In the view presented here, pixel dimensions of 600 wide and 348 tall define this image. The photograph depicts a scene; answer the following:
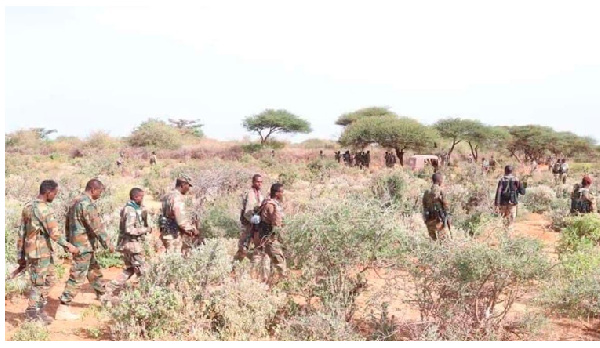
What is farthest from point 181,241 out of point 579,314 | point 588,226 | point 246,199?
point 588,226

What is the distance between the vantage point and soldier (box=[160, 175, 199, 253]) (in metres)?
7.70

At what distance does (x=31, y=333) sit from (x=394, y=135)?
31653mm

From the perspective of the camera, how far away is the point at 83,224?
21.8 feet

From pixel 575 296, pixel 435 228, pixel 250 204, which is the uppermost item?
pixel 250 204

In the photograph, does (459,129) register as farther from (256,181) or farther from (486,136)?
(256,181)

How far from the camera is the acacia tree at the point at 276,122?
45.6 meters

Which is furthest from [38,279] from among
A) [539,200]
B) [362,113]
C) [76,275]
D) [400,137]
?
[362,113]

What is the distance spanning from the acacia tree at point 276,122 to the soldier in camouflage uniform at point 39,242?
129 ft

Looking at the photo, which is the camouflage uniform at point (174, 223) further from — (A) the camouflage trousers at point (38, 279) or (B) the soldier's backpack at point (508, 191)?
(B) the soldier's backpack at point (508, 191)

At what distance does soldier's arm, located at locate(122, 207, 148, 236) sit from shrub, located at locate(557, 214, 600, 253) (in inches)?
230

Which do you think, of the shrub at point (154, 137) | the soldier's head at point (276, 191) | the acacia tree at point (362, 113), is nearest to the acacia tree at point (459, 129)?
the acacia tree at point (362, 113)

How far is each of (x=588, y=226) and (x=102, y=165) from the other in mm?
19242

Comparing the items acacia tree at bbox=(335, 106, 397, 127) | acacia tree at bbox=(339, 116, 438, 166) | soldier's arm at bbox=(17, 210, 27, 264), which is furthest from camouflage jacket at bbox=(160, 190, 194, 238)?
acacia tree at bbox=(335, 106, 397, 127)

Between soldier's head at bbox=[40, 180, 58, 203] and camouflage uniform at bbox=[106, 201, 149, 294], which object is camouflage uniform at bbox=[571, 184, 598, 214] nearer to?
camouflage uniform at bbox=[106, 201, 149, 294]
